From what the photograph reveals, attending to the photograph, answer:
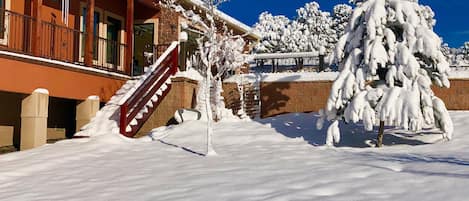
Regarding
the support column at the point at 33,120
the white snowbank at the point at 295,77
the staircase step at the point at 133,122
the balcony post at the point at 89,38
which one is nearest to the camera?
the support column at the point at 33,120

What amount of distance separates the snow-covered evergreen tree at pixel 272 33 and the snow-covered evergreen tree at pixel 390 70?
23.5 m

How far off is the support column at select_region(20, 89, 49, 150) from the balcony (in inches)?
39.6

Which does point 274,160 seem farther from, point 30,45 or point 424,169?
point 30,45

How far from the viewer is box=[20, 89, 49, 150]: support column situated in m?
11.5

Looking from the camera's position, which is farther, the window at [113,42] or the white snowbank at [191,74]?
the window at [113,42]

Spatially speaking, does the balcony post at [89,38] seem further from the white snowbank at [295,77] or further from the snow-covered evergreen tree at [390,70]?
the snow-covered evergreen tree at [390,70]

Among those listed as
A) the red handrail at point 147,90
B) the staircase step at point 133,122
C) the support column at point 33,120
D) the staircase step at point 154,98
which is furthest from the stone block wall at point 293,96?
the support column at point 33,120

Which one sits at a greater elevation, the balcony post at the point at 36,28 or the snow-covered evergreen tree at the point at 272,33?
the snow-covered evergreen tree at the point at 272,33

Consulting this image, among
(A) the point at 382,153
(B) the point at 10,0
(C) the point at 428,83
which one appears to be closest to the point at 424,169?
(A) the point at 382,153

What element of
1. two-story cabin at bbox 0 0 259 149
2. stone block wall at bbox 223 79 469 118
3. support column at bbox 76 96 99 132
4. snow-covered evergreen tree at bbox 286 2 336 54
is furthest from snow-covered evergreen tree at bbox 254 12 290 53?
support column at bbox 76 96 99 132

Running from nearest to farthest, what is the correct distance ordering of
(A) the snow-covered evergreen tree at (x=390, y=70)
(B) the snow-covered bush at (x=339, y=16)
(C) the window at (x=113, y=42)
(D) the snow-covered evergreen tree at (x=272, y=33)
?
(A) the snow-covered evergreen tree at (x=390, y=70)
(C) the window at (x=113, y=42)
(D) the snow-covered evergreen tree at (x=272, y=33)
(B) the snow-covered bush at (x=339, y=16)

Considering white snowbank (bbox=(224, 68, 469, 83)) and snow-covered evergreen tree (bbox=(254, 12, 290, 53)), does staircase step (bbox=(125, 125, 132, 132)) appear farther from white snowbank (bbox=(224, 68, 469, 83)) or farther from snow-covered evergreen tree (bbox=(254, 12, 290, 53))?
snow-covered evergreen tree (bbox=(254, 12, 290, 53))

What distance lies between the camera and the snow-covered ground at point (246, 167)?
6.30 m

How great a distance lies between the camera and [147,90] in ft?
43.7
